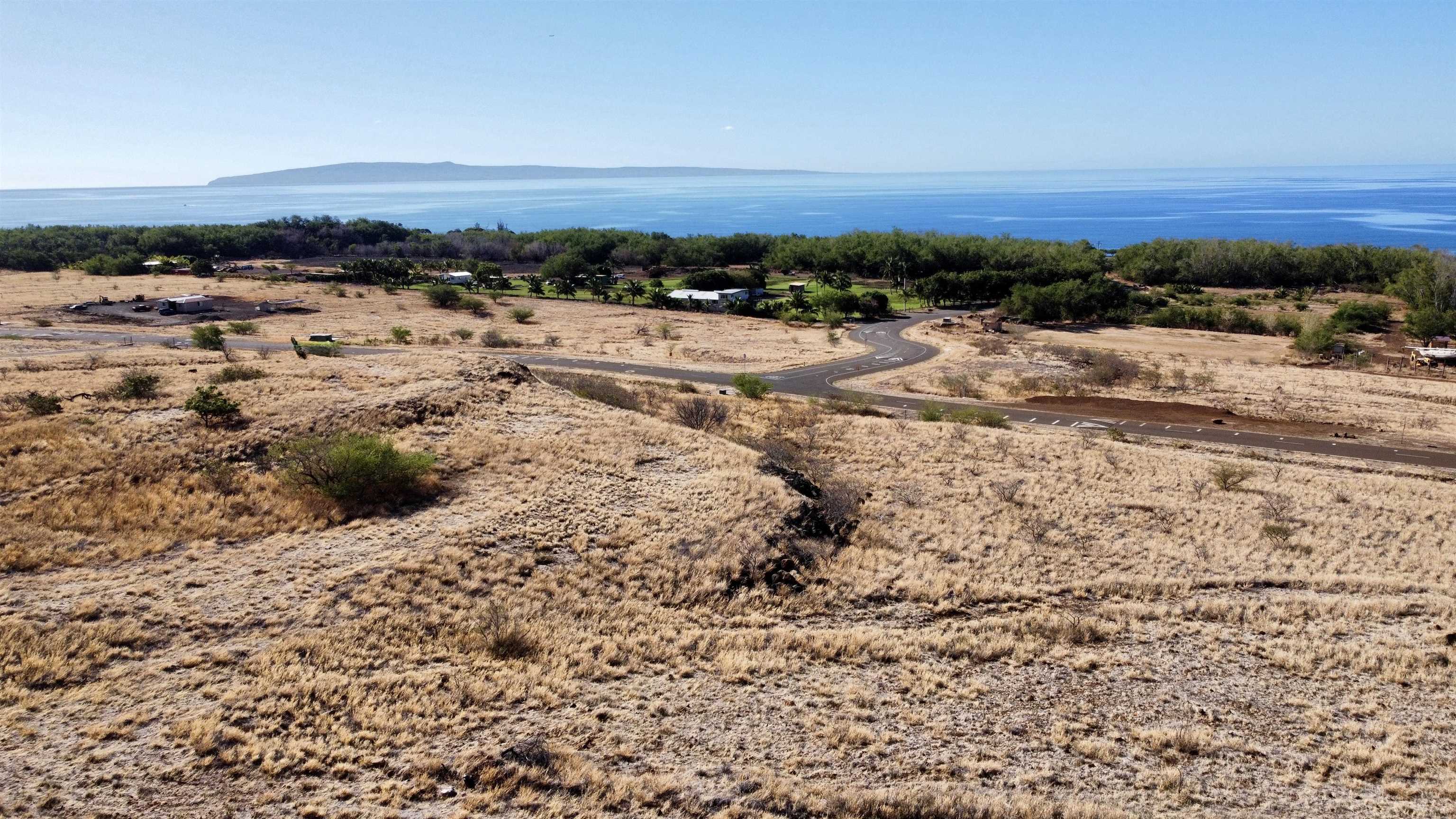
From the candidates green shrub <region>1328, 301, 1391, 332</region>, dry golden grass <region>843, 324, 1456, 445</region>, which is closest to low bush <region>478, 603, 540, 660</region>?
dry golden grass <region>843, 324, 1456, 445</region>

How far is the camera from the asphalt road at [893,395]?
37.2 metres

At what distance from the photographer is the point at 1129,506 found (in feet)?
89.3

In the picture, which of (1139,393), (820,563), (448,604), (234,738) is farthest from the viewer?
(1139,393)

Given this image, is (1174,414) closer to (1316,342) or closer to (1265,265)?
(1316,342)

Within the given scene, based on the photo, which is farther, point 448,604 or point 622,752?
point 448,604

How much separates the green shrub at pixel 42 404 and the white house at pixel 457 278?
279 ft

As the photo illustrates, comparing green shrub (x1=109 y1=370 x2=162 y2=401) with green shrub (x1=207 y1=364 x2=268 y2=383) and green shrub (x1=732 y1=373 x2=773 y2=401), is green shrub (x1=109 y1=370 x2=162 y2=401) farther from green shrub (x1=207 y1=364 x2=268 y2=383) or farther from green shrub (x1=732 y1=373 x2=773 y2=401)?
green shrub (x1=732 y1=373 x2=773 y2=401)

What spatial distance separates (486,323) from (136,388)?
169 ft

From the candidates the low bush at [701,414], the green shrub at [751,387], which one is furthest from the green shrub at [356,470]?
the green shrub at [751,387]

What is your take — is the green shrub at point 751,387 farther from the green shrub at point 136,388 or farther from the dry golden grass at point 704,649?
the green shrub at point 136,388

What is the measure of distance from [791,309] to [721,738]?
3218 inches

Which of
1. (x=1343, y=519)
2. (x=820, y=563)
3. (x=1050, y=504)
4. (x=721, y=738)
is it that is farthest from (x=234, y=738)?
(x=1343, y=519)

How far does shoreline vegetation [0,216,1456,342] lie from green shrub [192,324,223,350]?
53783mm

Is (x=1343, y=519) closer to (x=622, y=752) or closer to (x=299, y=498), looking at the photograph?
(x=622, y=752)
